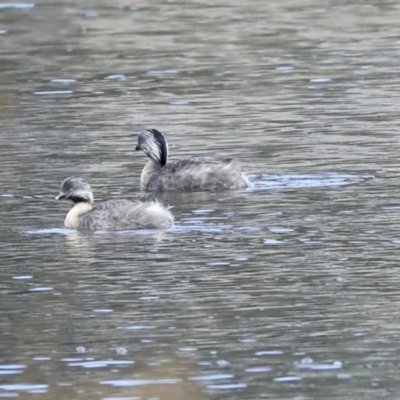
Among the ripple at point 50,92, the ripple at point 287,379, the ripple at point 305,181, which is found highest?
the ripple at point 287,379

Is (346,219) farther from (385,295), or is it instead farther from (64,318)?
(64,318)

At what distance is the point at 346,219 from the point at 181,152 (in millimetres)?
4771

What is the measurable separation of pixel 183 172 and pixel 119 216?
93.9 inches

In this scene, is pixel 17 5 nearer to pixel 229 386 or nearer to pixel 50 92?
pixel 50 92

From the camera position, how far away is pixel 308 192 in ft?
53.0

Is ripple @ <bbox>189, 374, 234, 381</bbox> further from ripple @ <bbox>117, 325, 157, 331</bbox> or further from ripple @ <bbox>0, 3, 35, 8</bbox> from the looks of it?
ripple @ <bbox>0, 3, 35, 8</bbox>

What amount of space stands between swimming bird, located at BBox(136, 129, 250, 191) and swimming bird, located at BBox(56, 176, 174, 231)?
195cm

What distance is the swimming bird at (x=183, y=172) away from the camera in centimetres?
1678

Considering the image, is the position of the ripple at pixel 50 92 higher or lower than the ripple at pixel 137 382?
lower

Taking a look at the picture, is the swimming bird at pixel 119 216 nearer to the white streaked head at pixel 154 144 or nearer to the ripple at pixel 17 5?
the white streaked head at pixel 154 144

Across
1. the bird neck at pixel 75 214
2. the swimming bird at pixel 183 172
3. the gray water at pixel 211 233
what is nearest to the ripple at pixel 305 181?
the gray water at pixel 211 233

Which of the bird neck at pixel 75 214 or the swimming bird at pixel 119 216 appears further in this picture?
the bird neck at pixel 75 214

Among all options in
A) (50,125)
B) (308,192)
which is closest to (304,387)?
(308,192)

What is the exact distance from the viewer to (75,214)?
591 inches
